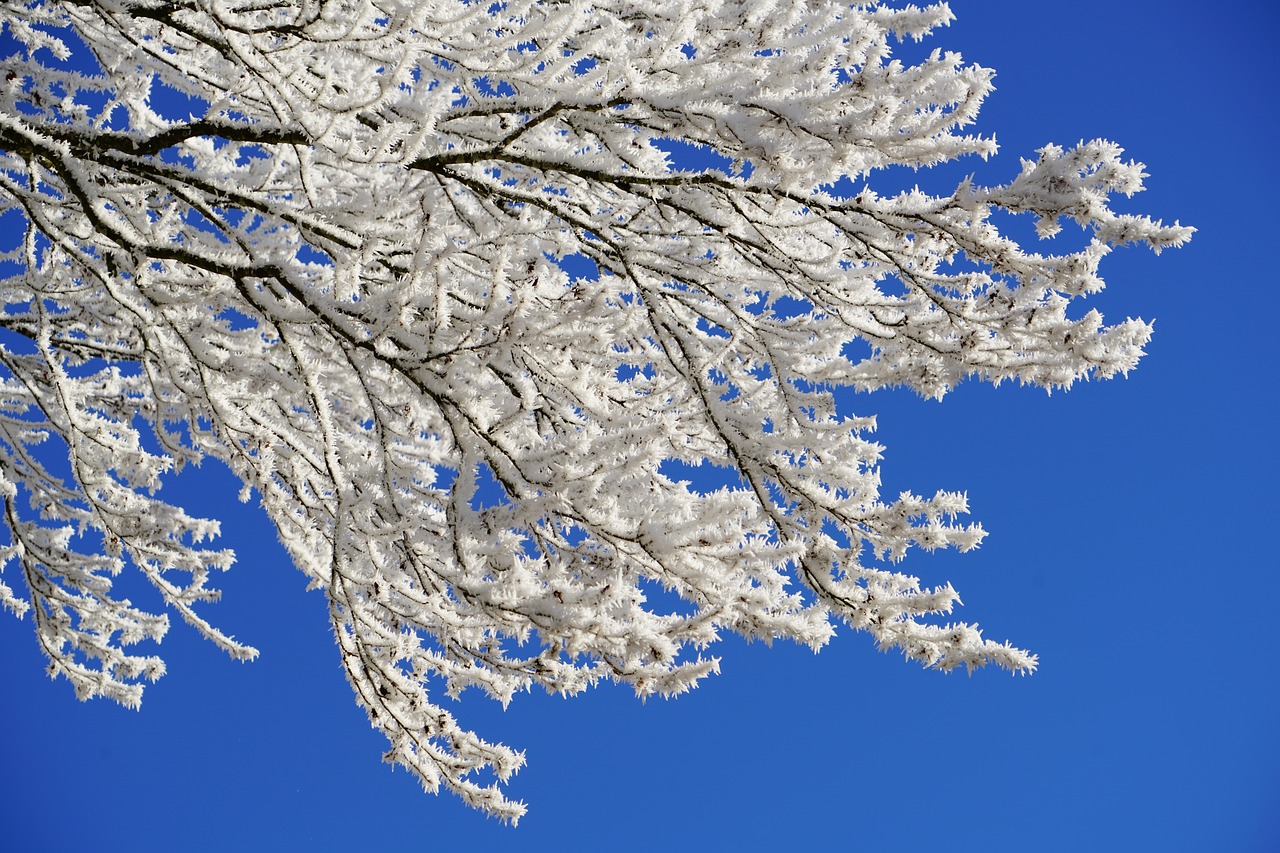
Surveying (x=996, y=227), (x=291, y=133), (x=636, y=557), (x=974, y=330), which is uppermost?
(x=996, y=227)

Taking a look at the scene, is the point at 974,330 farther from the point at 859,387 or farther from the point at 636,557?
the point at 636,557

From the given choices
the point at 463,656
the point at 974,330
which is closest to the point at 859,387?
the point at 974,330

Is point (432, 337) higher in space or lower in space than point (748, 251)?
lower

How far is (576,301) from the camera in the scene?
285 centimetres

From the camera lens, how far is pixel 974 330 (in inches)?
121

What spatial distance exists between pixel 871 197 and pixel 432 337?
144 cm

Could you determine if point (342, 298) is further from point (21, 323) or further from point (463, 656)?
point (21, 323)

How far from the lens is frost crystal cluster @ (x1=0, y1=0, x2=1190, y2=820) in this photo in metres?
2.76

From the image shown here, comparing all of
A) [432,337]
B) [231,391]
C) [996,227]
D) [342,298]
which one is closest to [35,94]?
[231,391]

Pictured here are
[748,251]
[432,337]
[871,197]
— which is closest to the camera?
[432,337]

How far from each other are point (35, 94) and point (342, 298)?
2.00 m

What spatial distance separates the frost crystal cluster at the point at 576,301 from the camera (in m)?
2.76

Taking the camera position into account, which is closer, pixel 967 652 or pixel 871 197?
pixel 967 652

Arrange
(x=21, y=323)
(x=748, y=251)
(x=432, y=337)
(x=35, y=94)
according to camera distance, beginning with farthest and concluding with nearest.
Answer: (x=21, y=323)
(x=35, y=94)
(x=748, y=251)
(x=432, y=337)
